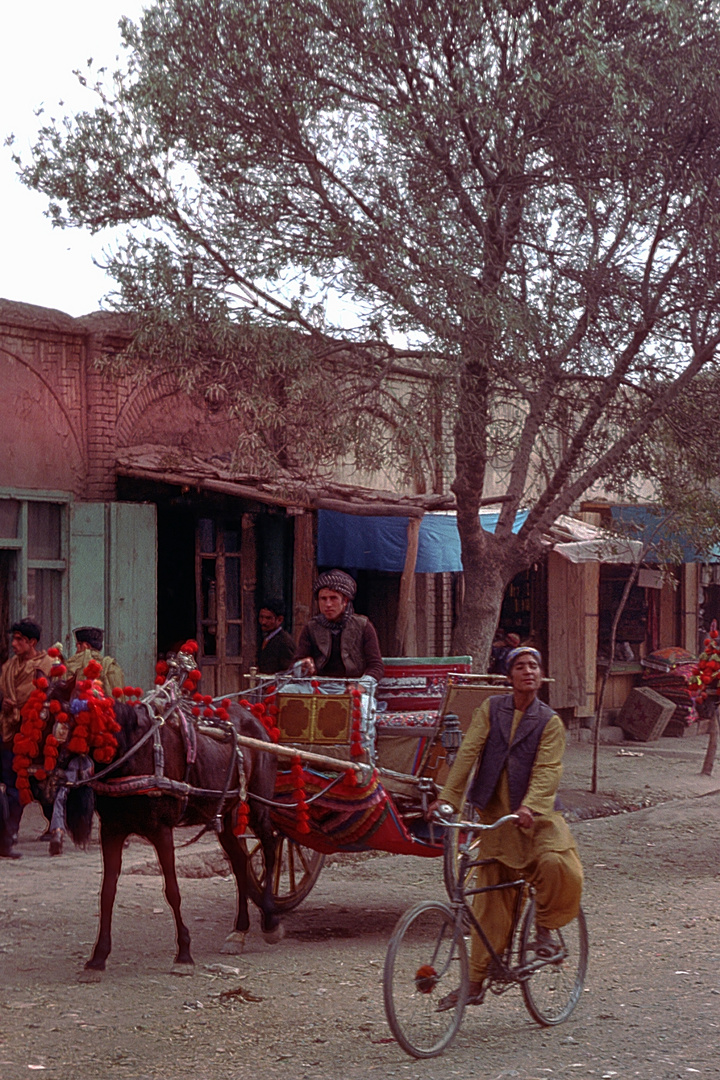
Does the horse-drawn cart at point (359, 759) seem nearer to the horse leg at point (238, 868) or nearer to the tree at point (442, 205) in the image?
the horse leg at point (238, 868)

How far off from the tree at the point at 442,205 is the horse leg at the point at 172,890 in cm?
610

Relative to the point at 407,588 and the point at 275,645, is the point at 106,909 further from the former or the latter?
the point at 407,588

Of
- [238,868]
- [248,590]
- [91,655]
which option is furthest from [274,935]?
[248,590]

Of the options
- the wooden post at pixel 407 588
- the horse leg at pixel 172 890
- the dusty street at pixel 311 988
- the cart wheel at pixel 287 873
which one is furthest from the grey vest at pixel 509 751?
the wooden post at pixel 407 588

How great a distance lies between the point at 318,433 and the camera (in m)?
13.2

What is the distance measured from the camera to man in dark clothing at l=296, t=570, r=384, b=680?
329 inches

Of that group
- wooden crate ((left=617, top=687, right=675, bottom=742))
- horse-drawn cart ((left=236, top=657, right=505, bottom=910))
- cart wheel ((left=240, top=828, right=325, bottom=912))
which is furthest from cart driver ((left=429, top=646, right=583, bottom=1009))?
wooden crate ((left=617, top=687, right=675, bottom=742))

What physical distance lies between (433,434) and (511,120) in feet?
9.74

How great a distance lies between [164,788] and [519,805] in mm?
1827

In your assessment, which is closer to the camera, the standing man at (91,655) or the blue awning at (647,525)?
the standing man at (91,655)

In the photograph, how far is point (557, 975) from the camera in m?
6.09

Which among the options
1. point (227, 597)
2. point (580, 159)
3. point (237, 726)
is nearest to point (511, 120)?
point (580, 159)

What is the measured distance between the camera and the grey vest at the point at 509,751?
6.01 meters

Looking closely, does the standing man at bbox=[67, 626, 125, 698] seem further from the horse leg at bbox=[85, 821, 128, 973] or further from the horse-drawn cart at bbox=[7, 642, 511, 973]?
the horse leg at bbox=[85, 821, 128, 973]
